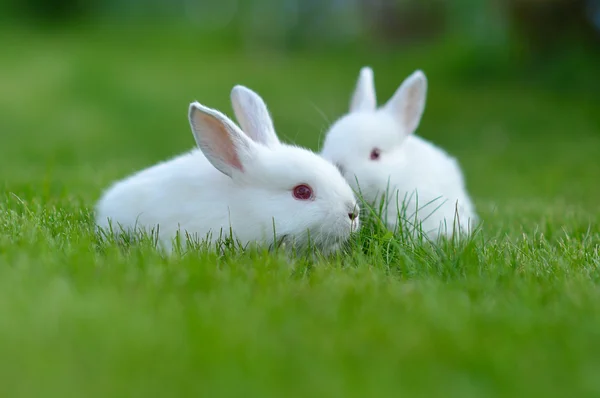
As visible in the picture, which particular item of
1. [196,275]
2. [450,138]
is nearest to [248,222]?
[196,275]

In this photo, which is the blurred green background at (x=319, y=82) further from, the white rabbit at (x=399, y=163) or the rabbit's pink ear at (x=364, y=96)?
the rabbit's pink ear at (x=364, y=96)

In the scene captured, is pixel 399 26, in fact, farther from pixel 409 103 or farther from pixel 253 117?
pixel 253 117

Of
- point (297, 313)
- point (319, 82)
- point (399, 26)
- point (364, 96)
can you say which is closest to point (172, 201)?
point (297, 313)

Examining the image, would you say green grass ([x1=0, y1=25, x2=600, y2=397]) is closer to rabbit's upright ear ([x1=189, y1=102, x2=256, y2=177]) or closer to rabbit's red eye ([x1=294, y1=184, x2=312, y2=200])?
rabbit's red eye ([x1=294, y1=184, x2=312, y2=200])

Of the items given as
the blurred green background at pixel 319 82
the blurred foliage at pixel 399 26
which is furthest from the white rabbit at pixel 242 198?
the blurred foliage at pixel 399 26

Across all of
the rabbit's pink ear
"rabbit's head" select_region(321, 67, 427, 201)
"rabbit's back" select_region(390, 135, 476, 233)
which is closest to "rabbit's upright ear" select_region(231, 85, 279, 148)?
"rabbit's head" select_region(321, 67, 427, 201)
